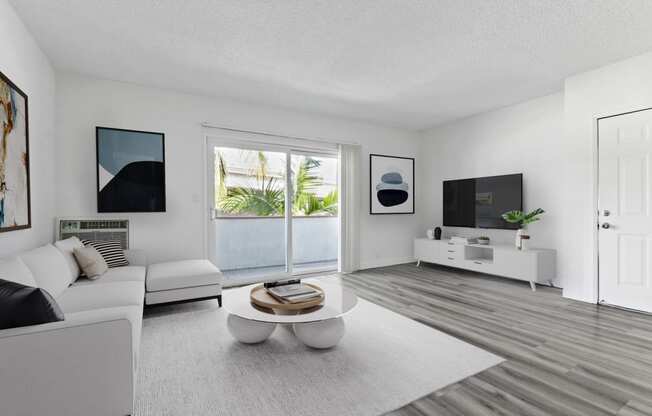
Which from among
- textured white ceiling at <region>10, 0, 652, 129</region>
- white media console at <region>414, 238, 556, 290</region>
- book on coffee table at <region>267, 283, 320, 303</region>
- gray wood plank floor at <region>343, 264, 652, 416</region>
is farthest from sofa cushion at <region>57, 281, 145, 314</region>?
white media console at <region>414, 238, 556, 290</region>

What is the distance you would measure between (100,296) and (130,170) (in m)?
1.90

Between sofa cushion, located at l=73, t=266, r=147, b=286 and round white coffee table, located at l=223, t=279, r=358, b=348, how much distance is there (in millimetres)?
1028

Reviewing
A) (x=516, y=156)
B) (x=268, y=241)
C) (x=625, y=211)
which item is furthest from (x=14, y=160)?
(x=516, y=156)

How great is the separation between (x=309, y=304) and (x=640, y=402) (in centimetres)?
193

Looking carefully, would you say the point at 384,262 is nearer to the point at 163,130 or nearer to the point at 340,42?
the point at 340,42

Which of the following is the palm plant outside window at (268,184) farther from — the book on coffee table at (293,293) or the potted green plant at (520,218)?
the potted green plant at (520,218)

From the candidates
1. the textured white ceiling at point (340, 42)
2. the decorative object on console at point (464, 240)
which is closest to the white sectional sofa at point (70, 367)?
→ the textured white ceiling at point (340, 42)

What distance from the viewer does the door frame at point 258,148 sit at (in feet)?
13.7

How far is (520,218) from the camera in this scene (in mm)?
4230

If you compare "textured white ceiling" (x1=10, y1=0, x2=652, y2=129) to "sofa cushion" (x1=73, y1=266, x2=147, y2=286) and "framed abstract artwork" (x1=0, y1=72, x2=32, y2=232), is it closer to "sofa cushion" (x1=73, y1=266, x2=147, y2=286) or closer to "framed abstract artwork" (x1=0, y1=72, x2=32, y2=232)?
"framed abstract artwork" (x1=0, y1=72, x2=32, y2=232)

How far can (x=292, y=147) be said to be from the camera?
481 cm

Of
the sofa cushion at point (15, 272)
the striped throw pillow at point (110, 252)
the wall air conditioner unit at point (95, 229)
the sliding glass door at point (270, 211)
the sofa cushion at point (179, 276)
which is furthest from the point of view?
the sliding glass door at point (270, 211)

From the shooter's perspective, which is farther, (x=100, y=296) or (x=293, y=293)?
(x=293, y=293)

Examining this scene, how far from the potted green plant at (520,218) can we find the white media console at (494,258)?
0.54 ft
